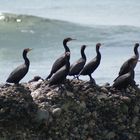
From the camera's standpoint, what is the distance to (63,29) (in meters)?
62.9

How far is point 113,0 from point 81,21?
1116 centimetres

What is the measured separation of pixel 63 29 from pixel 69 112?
39.0 meters

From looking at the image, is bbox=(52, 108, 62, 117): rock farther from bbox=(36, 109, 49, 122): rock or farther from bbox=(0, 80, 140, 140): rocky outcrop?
bbox=(36, 109, 49, 122): rock

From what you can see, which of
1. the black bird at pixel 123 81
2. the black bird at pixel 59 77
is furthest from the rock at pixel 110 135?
the black bird at pixel 59 77

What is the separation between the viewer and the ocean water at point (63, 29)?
48844 mm

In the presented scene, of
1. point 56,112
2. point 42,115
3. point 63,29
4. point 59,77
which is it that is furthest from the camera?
point 63,29

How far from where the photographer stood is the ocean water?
160ft

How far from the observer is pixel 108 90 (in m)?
25.4

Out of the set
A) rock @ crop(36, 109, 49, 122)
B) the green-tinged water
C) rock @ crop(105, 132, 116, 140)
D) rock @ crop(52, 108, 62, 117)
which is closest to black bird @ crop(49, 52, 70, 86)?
rock @ crop(52, 108, 62, 117)

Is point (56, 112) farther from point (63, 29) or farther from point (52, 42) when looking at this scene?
point (63, 29)

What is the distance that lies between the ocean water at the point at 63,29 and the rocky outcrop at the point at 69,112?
699 inches

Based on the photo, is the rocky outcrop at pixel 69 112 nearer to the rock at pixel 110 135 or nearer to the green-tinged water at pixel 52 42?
the rock at pixel 110 135

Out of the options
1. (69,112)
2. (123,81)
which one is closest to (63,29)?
(123,81)

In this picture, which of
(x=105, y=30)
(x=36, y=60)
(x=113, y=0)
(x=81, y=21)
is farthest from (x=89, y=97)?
(x=113, y=0)
